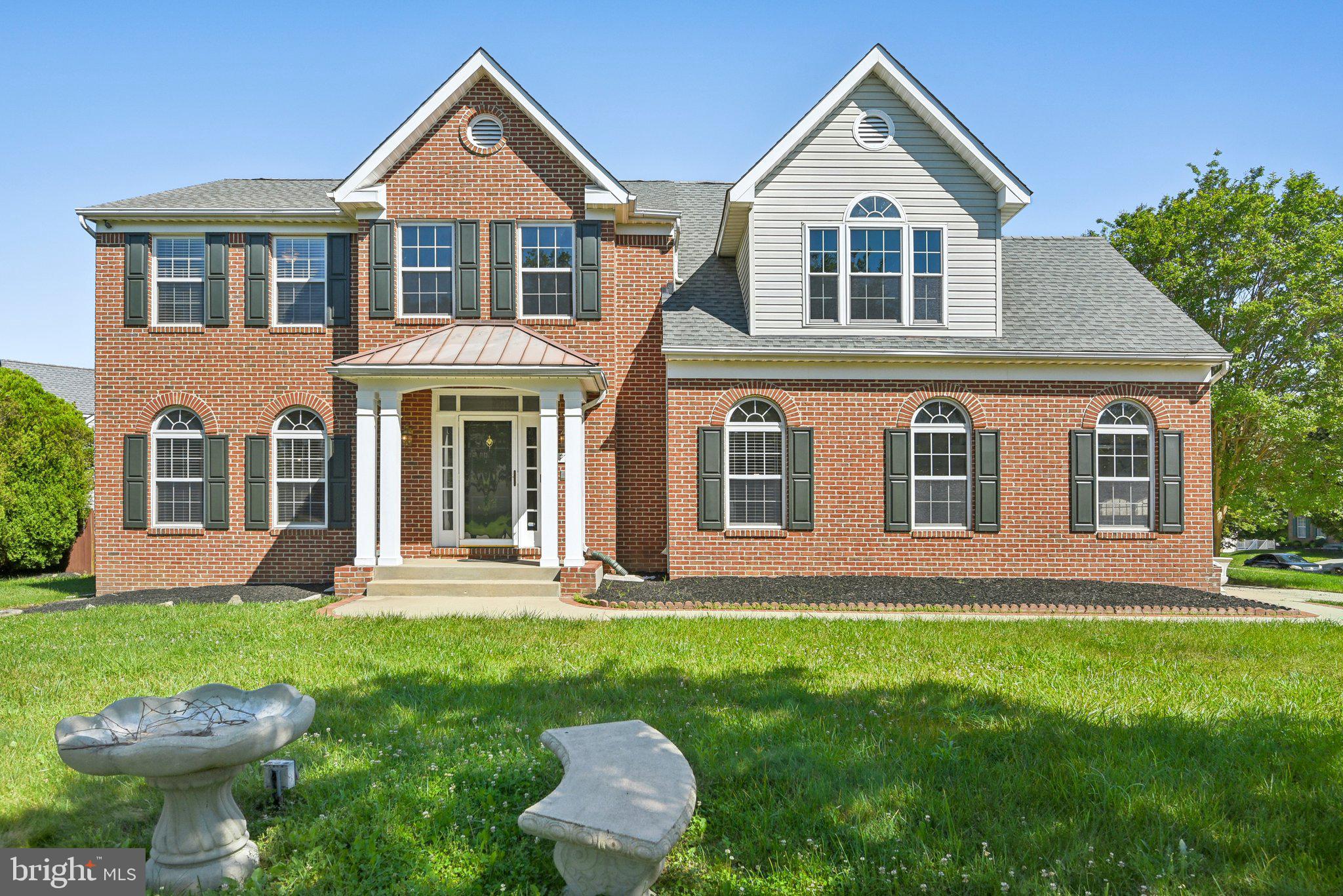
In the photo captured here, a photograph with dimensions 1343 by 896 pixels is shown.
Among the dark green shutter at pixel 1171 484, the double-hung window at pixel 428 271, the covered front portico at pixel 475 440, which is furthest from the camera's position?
the double-hung window at pixel 428 271

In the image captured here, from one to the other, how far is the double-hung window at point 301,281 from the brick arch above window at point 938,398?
10.5m

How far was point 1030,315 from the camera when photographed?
554 inches

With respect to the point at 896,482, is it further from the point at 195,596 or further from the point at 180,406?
the point at 180,406

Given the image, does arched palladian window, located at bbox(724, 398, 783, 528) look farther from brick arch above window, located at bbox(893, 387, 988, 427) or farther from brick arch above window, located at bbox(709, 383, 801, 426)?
brick arch above window, located at bbox(893, 387, 988, 427)

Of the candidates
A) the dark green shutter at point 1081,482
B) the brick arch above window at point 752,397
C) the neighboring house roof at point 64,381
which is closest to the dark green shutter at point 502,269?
the brick arch above window at point 752,397

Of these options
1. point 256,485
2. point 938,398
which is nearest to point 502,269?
point 256,485

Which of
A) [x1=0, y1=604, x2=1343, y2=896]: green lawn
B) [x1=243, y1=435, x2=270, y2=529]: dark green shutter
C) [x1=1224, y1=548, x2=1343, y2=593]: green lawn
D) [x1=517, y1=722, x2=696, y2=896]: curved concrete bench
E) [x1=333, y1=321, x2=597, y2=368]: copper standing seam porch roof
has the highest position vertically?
[x1=333, y1=321, x2=597, y2=368]: copper standing seam porch roof

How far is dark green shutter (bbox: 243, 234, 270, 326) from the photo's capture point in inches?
541

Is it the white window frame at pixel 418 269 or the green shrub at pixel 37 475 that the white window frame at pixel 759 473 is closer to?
the white window frame at pixel 418 269

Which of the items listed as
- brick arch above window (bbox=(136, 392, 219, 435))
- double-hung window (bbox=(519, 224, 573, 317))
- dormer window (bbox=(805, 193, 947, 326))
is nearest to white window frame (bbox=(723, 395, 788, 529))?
dormer window (bbox=(805, 193, 947, 326))

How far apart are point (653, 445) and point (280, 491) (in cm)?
685

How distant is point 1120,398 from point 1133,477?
1407mm

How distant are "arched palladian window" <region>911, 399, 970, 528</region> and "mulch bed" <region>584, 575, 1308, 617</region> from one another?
4.12ft

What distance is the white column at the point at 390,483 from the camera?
1173 centimetres
